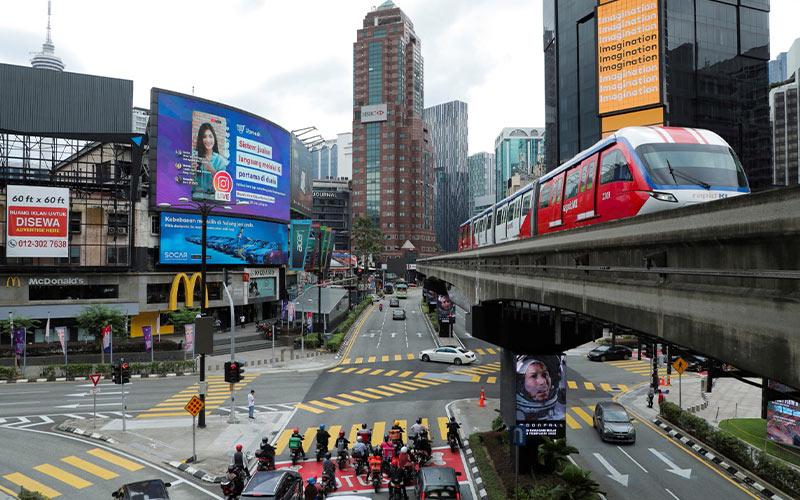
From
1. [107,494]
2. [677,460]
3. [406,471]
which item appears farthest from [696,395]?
[107,494]

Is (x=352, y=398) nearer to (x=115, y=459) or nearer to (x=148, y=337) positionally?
(x=115, y=459)

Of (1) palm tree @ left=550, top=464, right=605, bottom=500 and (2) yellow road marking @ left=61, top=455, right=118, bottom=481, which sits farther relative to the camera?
(2) yellow road marking @ left=61, top=455, right=118, bottom=481

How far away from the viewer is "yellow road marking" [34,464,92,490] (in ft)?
59.4

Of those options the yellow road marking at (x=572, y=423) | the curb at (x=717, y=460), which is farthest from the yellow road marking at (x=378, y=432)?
the curb at (x=717, y=460)

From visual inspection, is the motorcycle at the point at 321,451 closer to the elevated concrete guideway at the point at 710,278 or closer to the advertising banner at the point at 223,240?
the elevated concrete guideway at the point at 710,278

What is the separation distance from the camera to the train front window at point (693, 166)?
11562 millimetres

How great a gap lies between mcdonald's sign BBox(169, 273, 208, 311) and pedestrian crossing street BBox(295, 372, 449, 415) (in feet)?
96.1

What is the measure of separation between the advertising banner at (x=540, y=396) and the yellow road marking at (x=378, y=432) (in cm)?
670

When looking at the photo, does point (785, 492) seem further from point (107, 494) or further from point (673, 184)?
point (107, 494)

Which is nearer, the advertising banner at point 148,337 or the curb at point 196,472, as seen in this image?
the curb at point 196,472

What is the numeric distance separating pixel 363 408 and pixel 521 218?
13892mm

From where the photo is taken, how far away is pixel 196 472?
62.3ft

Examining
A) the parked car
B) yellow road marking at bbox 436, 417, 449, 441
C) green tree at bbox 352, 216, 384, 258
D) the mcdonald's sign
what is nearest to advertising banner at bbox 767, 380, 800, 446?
the parked car

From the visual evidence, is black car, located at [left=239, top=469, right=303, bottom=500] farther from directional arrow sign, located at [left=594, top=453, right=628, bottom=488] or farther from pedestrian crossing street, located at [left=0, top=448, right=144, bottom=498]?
directional arrow sign, located at [left=594, top=453, right=628, bottom=488]
